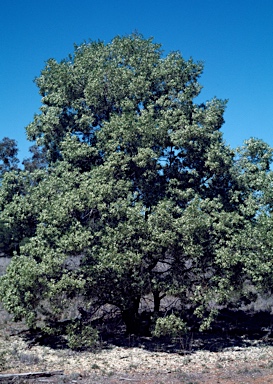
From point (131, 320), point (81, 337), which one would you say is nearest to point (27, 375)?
point (81, 337)

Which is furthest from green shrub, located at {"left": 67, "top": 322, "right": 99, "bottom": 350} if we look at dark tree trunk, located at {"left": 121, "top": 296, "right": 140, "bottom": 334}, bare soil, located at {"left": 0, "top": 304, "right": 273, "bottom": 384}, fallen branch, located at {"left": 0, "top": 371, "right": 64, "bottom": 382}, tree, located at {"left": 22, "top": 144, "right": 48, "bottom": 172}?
tree, located at {"left": 22, "top": 144, "right": 48, "bottom": 172}

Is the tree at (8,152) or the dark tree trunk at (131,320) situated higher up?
the tree at (8,152)

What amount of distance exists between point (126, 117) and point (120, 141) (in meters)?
1.00

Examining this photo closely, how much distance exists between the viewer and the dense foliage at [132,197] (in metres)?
15.7

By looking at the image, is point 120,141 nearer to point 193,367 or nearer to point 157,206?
point 157,206

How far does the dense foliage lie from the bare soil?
141 centimetres

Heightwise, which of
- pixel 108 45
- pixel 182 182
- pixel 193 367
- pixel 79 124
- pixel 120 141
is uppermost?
pixel 108 45

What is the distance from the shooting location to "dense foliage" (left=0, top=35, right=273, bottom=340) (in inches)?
619

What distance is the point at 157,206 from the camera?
643 inches

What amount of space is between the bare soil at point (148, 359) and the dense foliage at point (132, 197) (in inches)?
55.6

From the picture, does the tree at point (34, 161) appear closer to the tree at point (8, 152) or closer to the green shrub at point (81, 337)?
the tree at point (8, 152)

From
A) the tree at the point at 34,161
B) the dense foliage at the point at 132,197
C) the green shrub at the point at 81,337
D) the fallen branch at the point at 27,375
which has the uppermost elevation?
the tree at the point at 34,161

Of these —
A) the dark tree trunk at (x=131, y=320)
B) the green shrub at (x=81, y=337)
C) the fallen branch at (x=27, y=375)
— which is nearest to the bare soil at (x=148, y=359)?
the fallen branch at (x=27, y=375)

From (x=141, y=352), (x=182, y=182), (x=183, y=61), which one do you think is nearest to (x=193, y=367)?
(x=141, y=352)
